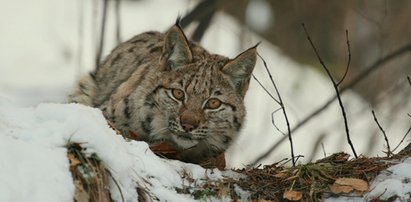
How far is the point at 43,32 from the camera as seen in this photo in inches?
514

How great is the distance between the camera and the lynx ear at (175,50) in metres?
6.34

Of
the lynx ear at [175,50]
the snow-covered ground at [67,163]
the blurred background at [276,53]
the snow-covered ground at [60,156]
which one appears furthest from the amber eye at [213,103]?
the blurred background at [276,53]

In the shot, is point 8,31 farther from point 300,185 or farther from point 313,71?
point 300,185

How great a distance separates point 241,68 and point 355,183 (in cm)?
170

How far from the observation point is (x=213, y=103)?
6309 millimetres

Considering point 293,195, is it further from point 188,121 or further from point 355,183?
point 188,121

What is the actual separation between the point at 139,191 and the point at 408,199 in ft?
4.76

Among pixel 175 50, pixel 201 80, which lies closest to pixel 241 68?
pixel 201 80

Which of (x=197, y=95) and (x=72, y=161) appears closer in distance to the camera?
(x=72, y=161)

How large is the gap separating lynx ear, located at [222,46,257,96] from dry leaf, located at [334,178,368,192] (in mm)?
1558

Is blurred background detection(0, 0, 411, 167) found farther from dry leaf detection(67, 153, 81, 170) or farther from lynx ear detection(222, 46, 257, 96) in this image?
dry leaf detection(67, 153, 81, 170)

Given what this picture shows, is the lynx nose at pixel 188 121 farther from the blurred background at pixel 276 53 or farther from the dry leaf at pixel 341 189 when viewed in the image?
the blurred background at pixel 276 53

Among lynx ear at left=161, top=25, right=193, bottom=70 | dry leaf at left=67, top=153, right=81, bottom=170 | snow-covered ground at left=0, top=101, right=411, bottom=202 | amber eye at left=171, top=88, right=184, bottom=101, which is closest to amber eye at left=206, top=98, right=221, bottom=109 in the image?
amber eye at left=171, top=88, right=184, bottom=101

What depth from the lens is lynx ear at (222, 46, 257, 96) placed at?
641 centimetres
